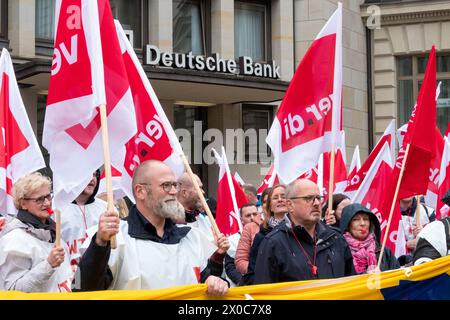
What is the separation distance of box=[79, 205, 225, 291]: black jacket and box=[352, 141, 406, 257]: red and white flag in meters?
3.91

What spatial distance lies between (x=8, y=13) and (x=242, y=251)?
12394mm

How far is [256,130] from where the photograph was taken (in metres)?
23.7

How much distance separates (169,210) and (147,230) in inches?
6.7

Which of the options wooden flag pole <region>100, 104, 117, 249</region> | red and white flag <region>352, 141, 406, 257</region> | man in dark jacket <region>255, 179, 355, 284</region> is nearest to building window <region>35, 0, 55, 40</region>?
red and white flag <region>352, 141, 406, 257</region>

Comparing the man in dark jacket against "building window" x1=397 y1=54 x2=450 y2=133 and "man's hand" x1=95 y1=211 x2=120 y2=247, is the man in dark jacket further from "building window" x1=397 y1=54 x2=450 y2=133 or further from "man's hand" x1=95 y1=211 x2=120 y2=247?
"building window" x1=397 y1=54 x2=450 y2=133

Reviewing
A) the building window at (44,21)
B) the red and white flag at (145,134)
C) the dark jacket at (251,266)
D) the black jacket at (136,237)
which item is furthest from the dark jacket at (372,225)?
the building window at (44,21)

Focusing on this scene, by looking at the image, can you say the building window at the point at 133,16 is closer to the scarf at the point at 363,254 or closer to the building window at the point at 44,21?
the building window at the point at 44,21

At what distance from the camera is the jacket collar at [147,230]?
5.11 meters

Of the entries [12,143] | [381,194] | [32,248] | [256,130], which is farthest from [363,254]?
[256,130]

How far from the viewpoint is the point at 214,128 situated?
917 inches

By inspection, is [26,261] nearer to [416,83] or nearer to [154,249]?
[154,249]

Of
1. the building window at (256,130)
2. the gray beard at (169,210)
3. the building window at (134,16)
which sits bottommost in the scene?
the gray beard at (169,210)

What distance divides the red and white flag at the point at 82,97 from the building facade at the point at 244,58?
1178cm
